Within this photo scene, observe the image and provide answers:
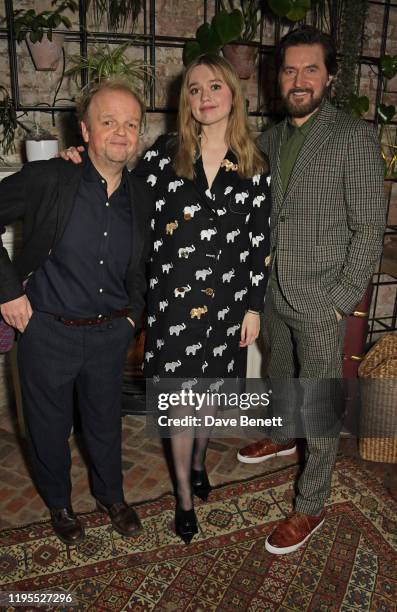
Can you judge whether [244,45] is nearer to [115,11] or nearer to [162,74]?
[162,74]

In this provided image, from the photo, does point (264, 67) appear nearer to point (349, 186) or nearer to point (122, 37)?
point (122, 37)

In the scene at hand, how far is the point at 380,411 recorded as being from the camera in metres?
3.23

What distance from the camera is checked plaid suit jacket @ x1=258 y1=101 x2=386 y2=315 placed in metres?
2.24

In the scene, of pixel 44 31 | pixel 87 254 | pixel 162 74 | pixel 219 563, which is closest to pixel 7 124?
pixel 44 31

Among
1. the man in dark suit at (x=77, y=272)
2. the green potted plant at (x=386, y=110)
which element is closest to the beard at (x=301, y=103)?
the man in dark suit at (x=77, y=272)

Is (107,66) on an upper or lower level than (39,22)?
lower

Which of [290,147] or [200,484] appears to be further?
[200,484]

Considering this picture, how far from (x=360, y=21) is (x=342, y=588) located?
350 centimetres

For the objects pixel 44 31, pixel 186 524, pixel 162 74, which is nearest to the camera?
pixel 186 524

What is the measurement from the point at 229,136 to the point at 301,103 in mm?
384

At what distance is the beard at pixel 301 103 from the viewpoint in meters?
2.36

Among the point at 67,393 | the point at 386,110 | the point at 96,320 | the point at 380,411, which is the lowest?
the point at 380,411

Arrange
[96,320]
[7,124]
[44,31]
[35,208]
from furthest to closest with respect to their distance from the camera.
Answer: [7,124] < [44,31] < [96,320] < [35,208]

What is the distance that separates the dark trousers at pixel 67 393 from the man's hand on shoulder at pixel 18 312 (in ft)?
0.10
